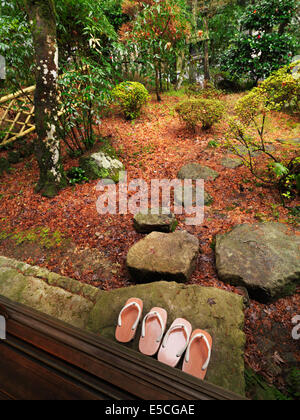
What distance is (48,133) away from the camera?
12.8 feet

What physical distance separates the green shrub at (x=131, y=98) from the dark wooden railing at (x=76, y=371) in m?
6.77

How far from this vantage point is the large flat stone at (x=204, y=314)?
5.69ft

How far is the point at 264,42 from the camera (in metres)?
7.47

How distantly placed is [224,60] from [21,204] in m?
9.98

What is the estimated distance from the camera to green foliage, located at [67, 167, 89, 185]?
181 inches

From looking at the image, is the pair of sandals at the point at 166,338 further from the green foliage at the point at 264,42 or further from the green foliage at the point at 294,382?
the green foliage at the point at 264,42

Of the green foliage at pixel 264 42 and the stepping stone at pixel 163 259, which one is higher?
the green foliage at pixel 264 42

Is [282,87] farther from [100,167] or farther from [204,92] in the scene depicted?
[204,92]

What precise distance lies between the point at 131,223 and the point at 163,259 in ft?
3.74

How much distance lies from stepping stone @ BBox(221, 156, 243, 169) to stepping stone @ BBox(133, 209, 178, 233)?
7.40 feet

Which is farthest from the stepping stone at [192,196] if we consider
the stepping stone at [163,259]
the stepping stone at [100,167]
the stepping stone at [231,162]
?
the stepping stone at [100,167]

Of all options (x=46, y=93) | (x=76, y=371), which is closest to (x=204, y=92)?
(x=46, y=93)
